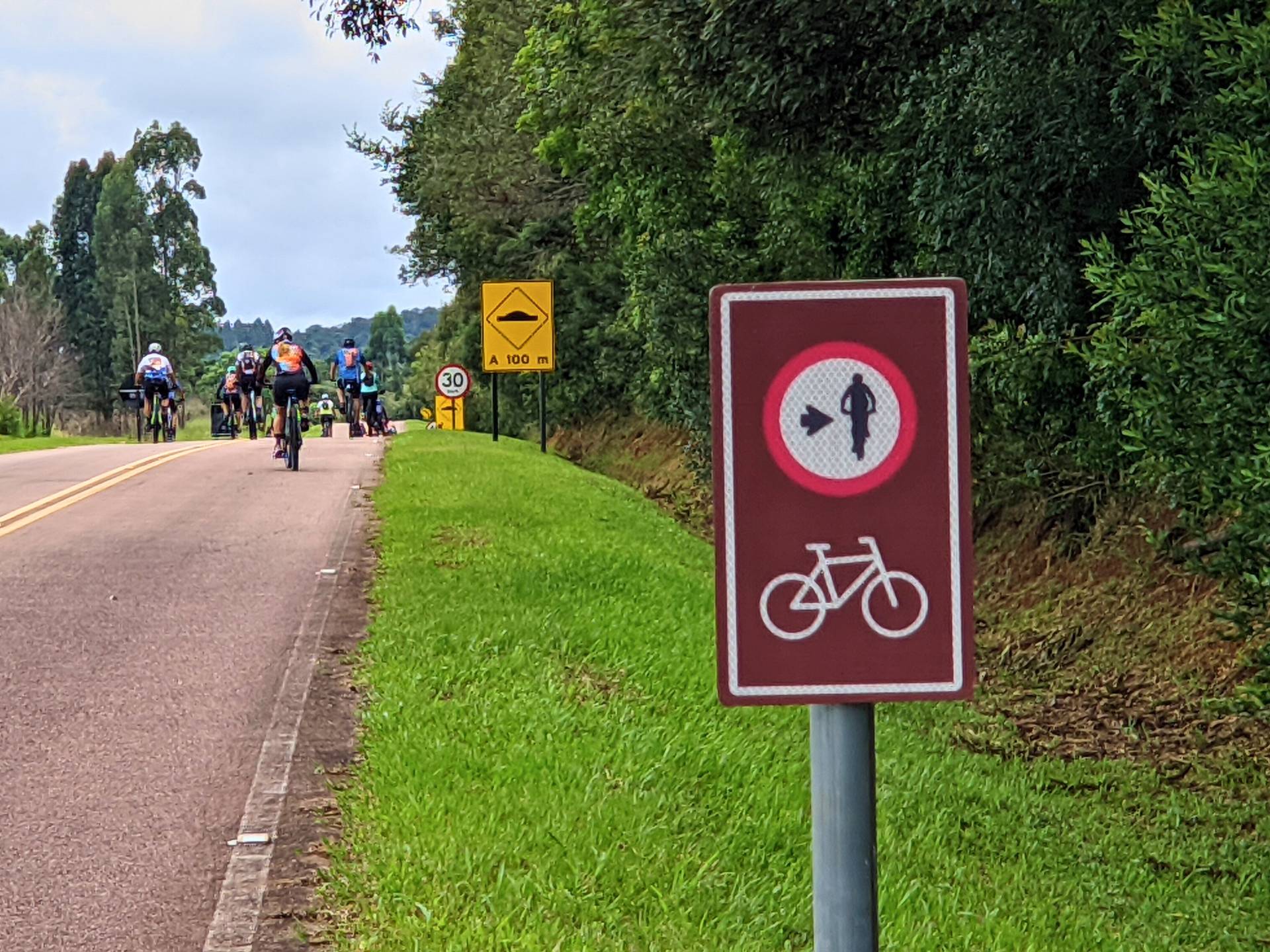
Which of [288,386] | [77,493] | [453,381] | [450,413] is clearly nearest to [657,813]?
[77,493]

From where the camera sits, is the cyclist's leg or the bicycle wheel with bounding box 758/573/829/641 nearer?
the bicycle wheel with bounding box 758/573/829/641

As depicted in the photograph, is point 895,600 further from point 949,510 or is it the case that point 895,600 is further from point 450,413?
point 450,413

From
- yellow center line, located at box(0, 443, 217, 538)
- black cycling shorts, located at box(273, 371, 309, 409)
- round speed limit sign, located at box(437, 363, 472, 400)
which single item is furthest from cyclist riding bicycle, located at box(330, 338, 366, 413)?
black cycling shorts, located at box(273, 371, 309, 409)

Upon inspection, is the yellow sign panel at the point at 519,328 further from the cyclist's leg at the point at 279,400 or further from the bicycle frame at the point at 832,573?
the bicycle frame at the point at 832,573

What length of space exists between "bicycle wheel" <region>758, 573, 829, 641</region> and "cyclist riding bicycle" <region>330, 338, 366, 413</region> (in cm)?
2799

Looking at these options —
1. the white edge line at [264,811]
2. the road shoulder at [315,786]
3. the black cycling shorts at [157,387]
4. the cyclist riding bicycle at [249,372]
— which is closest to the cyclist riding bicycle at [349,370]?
the cyclist riding bicycle at [249,372]

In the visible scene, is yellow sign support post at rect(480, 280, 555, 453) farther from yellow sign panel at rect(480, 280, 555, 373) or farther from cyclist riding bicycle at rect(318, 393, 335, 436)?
cyclist riding bicycle at rect(318, 393, 335, 436)

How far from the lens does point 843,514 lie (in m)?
2.04

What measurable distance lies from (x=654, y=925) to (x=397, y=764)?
178cm

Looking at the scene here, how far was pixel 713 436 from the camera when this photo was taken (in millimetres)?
2094

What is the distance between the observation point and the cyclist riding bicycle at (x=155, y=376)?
2877 cm

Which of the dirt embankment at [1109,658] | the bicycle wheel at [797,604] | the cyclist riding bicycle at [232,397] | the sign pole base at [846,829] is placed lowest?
the dirt embankment at [1109,658]

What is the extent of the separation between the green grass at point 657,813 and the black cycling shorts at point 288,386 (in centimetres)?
810

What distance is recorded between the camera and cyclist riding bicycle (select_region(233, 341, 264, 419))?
28.2 m
